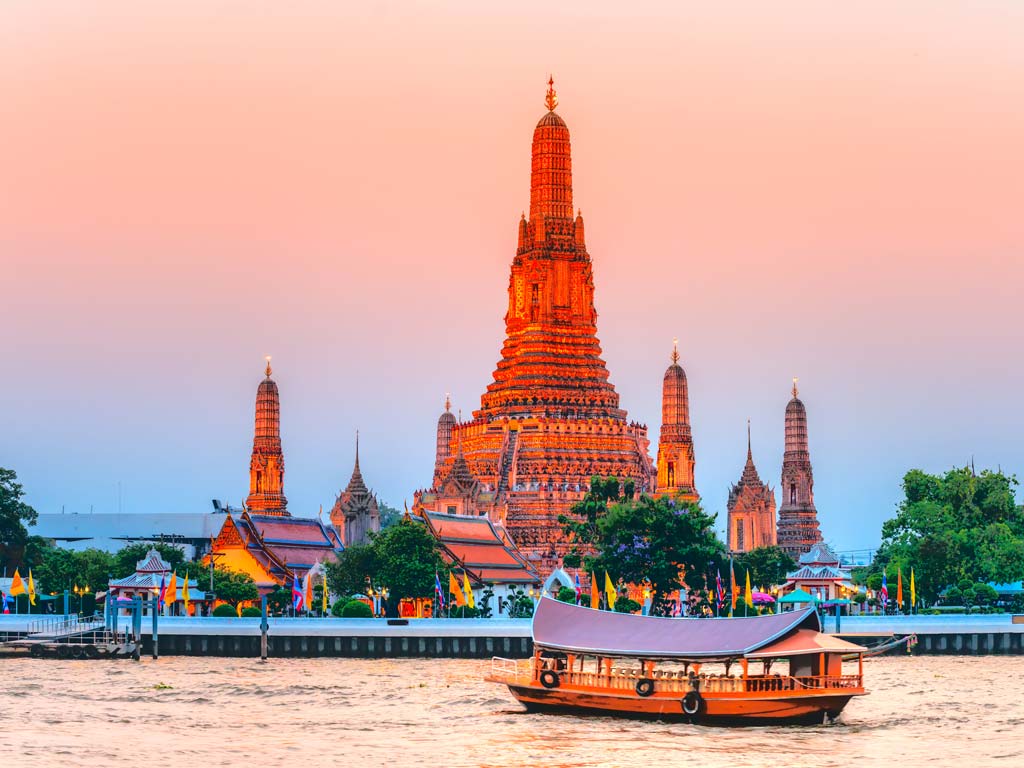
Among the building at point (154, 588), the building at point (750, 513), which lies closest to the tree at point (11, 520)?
the building at point (154, 588)

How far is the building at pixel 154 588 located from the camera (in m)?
94.5

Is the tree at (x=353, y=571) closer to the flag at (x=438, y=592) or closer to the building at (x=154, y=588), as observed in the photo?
the flag at (x=438, y=592)

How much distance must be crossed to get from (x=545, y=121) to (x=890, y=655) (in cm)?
5439

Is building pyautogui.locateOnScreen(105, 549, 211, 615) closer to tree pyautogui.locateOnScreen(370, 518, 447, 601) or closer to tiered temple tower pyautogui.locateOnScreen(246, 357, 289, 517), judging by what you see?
tree pyautogui.locateOnScreen(370, 518, 447, 601)

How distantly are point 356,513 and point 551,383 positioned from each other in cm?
1901

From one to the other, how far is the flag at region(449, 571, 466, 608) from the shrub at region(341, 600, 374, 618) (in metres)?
3.88

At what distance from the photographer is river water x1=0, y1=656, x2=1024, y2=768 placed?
5434cm

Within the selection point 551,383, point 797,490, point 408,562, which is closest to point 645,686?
point 408,562

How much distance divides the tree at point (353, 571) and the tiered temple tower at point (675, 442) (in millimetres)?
31072

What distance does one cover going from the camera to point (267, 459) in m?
140

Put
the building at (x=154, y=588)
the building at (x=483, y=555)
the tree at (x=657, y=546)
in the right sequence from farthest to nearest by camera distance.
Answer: the building at (x=483, y=555), the tree at (x=657, y=546), the building at (x=154, y=588)

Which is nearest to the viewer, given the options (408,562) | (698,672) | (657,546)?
(698,672)

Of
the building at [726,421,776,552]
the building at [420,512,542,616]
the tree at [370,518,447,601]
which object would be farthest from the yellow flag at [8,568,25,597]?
the building at [726,421,776,552]

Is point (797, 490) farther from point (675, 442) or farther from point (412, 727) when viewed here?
point (412, 727)
